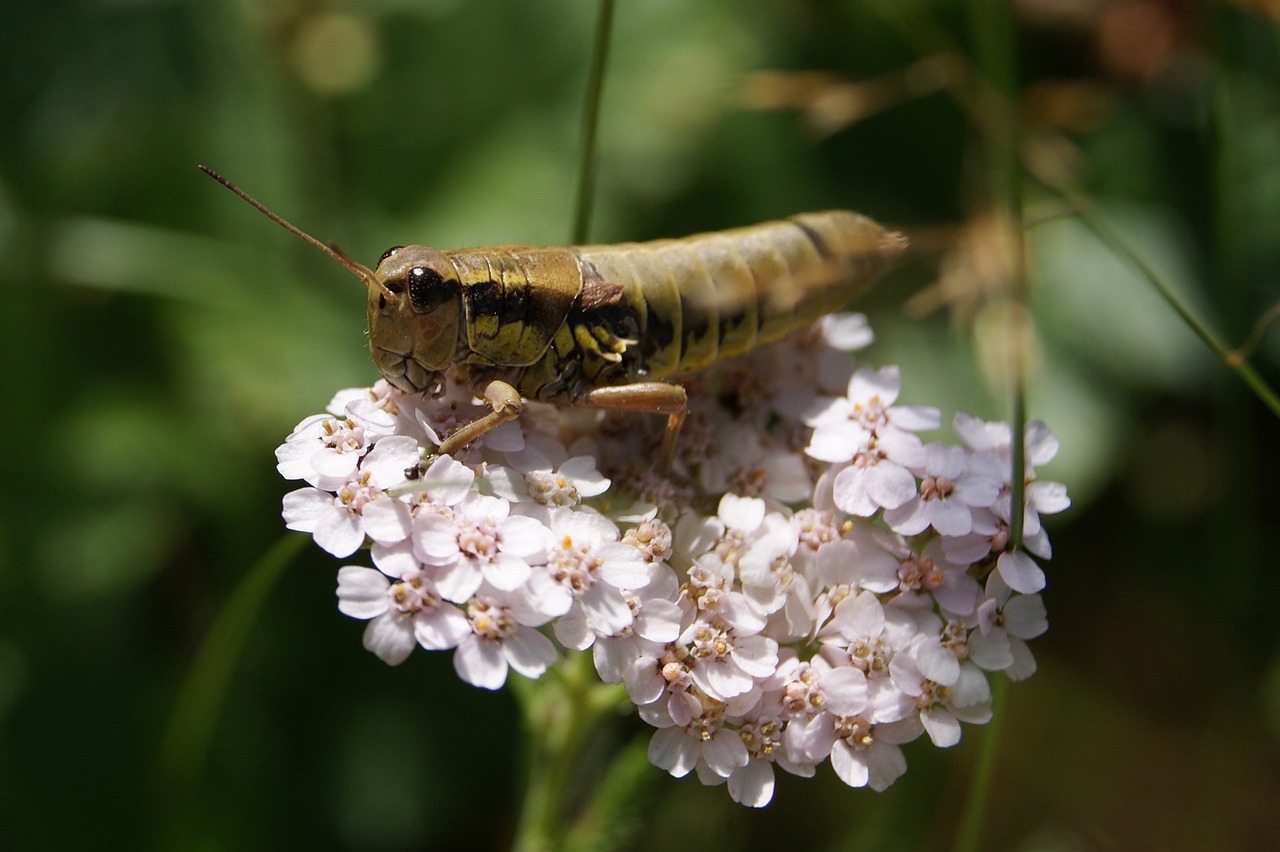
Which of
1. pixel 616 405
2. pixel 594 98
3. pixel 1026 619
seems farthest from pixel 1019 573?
pixel 594 98

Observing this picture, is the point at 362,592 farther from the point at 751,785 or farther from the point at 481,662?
the point at 751,785

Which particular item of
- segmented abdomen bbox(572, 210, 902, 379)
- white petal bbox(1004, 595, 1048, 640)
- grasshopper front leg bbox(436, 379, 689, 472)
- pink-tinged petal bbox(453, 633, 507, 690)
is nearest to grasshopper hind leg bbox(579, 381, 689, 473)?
grasshopper front leg bbox(436, 379, 689, 472)

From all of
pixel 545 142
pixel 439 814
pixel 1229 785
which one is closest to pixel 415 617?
pixel 439 814

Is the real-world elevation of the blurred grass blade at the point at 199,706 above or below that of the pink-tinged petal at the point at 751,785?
below

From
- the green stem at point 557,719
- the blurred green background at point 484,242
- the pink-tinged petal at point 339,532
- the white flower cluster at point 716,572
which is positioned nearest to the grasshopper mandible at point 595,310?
the white flower cluster at point 716,572

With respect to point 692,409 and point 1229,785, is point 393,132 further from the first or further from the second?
point 1229,785

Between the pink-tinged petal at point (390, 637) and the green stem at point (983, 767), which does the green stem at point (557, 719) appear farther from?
the green stem at point (983, 767)

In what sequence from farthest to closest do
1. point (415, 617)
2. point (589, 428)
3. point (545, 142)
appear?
point (545, 142) < point (589, 428) < point (415, 617)

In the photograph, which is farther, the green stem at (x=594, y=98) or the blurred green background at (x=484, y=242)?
the blurred green background at (x=484, y=242)
